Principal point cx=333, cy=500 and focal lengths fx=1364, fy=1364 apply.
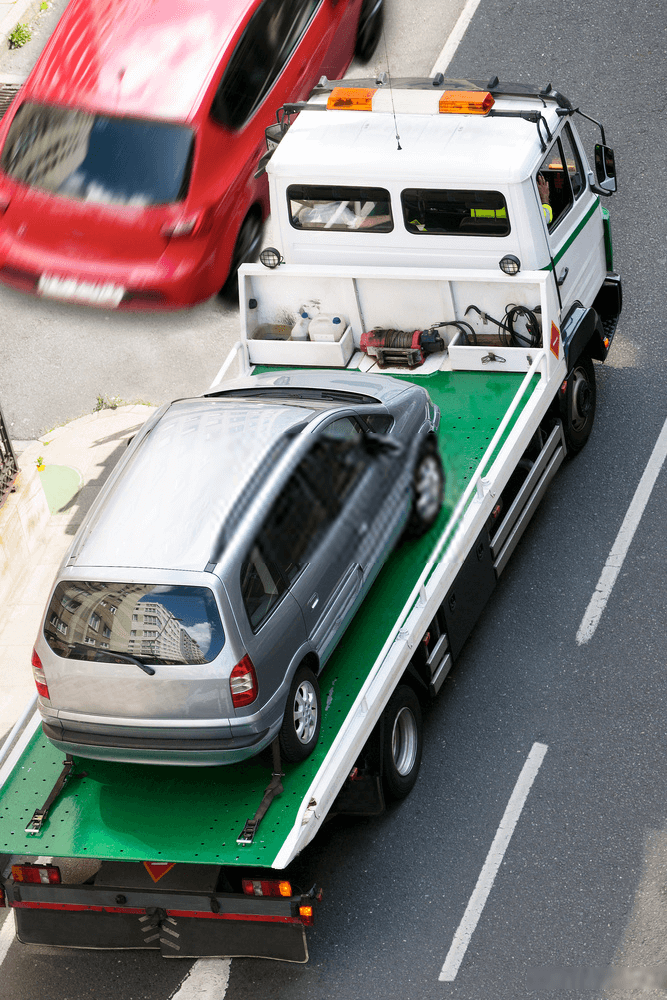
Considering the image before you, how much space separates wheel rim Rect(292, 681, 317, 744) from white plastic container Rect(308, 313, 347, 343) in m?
3.26

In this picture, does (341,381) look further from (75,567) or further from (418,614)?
(75,567)

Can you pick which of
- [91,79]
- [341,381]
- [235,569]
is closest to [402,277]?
[341,381]

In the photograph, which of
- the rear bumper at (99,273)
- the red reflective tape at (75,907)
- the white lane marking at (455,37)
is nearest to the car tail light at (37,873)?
the red reflective tape at (75,907)

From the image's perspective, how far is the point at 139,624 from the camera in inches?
263

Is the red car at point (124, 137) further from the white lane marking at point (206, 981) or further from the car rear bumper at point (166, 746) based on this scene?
the white lane marking at point (206, 981)

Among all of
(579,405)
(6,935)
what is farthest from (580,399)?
(6,935)

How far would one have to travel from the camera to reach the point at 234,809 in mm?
7043

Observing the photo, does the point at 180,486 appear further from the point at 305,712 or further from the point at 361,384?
the point at 361,384

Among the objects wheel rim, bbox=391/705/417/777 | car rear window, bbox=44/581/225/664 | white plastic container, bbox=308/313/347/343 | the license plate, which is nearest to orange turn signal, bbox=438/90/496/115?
white plastic container, bbox=308/313/347/343

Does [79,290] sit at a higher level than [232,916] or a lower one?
higher

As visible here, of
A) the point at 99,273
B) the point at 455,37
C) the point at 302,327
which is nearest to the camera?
the point at 99,273

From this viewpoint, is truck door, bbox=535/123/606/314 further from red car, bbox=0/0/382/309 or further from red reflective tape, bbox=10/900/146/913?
red reflective tape, bbox=10/900/146/913

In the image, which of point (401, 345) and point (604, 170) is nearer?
point (401, 345)

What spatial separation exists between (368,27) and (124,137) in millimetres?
4498
